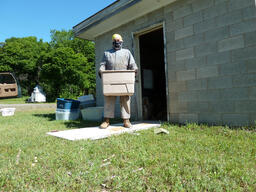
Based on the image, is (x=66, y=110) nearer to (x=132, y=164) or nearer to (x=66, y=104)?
(x=66, y=104)

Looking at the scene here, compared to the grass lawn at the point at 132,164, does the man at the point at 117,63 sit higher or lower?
higher

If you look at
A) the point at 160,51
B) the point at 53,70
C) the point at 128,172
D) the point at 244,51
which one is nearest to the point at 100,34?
the point at 160,51

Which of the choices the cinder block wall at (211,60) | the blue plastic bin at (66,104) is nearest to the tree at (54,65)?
the blue plastic bin at (66,104)

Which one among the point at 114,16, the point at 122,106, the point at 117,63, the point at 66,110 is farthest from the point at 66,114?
the point at 114,16

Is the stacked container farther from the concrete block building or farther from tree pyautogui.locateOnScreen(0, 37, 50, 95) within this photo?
tree pyautogui.locateOnScreen(0, 37, 50, 95)

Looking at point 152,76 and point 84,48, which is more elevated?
point 84,48

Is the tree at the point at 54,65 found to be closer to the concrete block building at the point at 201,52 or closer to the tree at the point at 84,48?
the tree at the point at 84,48

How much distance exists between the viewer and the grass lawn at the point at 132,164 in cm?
157

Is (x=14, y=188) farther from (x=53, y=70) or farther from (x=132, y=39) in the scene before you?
(x=53, y=70)

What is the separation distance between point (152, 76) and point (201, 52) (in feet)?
8.40

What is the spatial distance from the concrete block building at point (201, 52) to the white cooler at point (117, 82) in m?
1.36

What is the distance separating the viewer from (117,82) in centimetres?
356

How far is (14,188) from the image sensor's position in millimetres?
1558

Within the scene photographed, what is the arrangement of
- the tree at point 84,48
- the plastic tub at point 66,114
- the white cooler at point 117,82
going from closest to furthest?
1. the white cooler at point 117,82
2. the plastic tub at point 66,114
3. the tree at point 84,48
